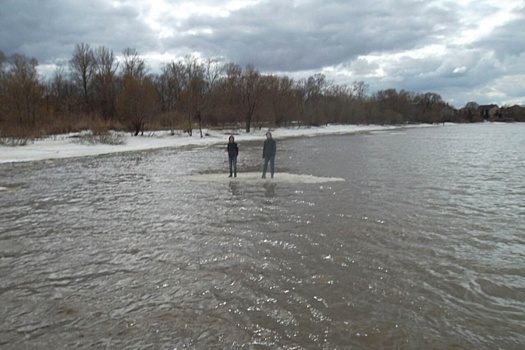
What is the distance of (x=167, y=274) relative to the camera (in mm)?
6062

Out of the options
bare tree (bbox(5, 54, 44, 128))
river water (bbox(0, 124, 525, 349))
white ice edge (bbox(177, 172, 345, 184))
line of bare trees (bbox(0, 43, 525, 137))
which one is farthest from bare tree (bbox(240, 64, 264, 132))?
river water (bbox(0, 124, 525, 349))

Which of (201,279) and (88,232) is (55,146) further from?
(201,279)

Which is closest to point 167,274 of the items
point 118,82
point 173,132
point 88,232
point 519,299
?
point 88,232

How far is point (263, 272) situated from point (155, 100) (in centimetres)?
4995

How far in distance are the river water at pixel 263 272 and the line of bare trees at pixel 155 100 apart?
3200cm

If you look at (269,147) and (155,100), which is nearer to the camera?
(269,147)

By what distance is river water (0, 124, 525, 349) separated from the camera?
4.43 meters

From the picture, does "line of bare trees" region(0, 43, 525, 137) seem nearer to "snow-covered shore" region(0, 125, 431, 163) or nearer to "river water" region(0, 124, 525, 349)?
"snow-covered shore" region(0, 125, 431, 163)

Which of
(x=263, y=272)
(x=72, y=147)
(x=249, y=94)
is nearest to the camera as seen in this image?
(x=263, y=272)

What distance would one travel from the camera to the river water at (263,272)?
4.43 metres

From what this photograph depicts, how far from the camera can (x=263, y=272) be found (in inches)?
243

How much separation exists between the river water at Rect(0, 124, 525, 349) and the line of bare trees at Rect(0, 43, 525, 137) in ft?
105

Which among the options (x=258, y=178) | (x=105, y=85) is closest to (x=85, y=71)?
(x=105, y=85)

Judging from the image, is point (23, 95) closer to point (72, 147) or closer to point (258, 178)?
point (72, 147)
